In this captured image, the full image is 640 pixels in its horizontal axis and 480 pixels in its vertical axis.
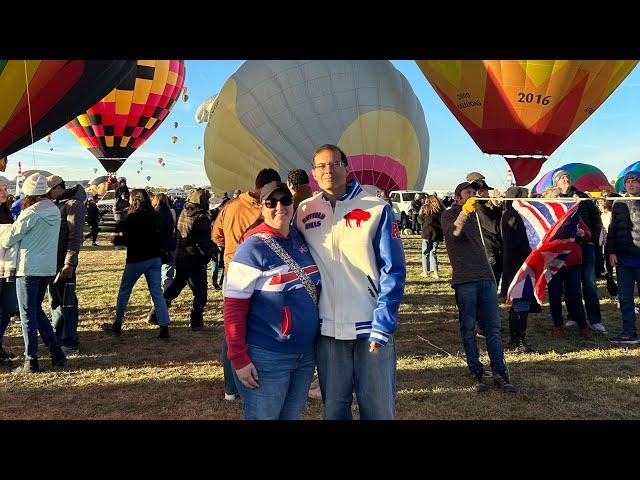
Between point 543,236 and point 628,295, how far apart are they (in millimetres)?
2154

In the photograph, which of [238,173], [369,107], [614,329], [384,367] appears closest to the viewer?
[384,367]

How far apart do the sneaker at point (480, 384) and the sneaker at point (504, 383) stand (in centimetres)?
10

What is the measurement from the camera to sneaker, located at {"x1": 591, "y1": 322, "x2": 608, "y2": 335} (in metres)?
6.29

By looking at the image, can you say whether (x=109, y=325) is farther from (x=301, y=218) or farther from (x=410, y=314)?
(x=301, y=218)

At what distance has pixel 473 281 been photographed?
4.36 metres

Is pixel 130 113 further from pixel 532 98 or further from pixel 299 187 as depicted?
pixel 299 187

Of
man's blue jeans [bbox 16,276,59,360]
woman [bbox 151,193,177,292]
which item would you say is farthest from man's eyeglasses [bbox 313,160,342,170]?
woman [bbox 151,193,177,292]

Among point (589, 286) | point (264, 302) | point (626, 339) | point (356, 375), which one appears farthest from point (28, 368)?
point (589, 286)

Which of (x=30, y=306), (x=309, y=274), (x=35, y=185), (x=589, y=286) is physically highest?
(x=35, y=185)

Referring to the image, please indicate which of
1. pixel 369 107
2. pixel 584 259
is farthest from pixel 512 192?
pixel 369 107
